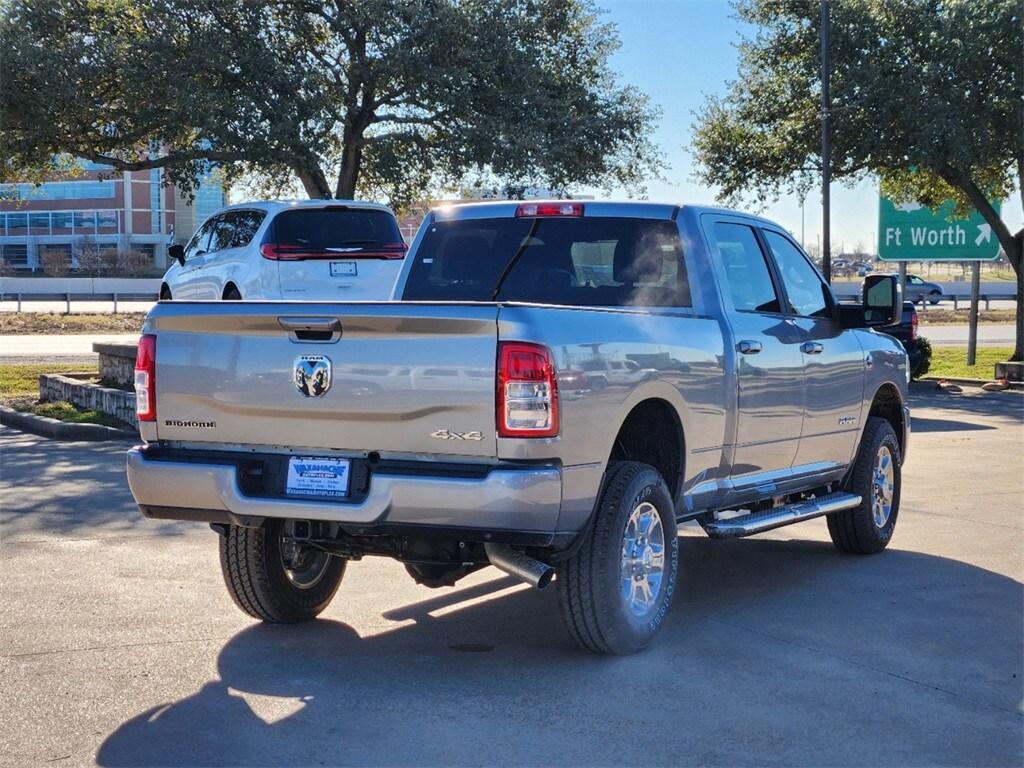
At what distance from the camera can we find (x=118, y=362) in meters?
16.4

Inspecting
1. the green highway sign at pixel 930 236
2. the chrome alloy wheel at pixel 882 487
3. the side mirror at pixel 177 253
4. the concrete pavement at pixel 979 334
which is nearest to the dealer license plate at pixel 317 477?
the chrome alloy wheel at pixel 882 487

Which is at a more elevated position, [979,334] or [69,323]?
[69,323]

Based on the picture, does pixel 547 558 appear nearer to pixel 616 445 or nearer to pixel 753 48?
pixel 616 445

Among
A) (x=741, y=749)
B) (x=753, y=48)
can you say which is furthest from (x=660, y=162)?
(x=741, y=749)

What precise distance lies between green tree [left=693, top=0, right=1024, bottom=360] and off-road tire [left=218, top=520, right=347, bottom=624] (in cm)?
1846

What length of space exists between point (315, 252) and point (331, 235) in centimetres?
27

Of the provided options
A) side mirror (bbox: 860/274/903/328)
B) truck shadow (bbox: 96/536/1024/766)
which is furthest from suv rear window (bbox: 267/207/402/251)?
truck shadow (bbox: 96/536/1024/766)

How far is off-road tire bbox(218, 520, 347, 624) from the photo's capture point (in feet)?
20.5

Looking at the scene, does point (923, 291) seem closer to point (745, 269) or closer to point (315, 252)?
point (315, 252)

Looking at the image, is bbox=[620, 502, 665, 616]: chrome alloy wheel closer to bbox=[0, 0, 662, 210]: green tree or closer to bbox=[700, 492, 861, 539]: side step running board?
bbox=[700, 492, 861, 539]: side step running board

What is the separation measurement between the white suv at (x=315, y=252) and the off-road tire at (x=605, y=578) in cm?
908

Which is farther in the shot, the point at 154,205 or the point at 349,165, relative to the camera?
the point at 154,205

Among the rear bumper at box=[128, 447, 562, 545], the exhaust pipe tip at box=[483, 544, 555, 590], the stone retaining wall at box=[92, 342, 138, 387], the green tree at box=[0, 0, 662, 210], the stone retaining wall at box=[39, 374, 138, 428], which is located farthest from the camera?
the green tree at box=[0, 0, 662, 210]

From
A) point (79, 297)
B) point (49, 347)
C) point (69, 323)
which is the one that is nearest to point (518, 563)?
point (49, 347)
